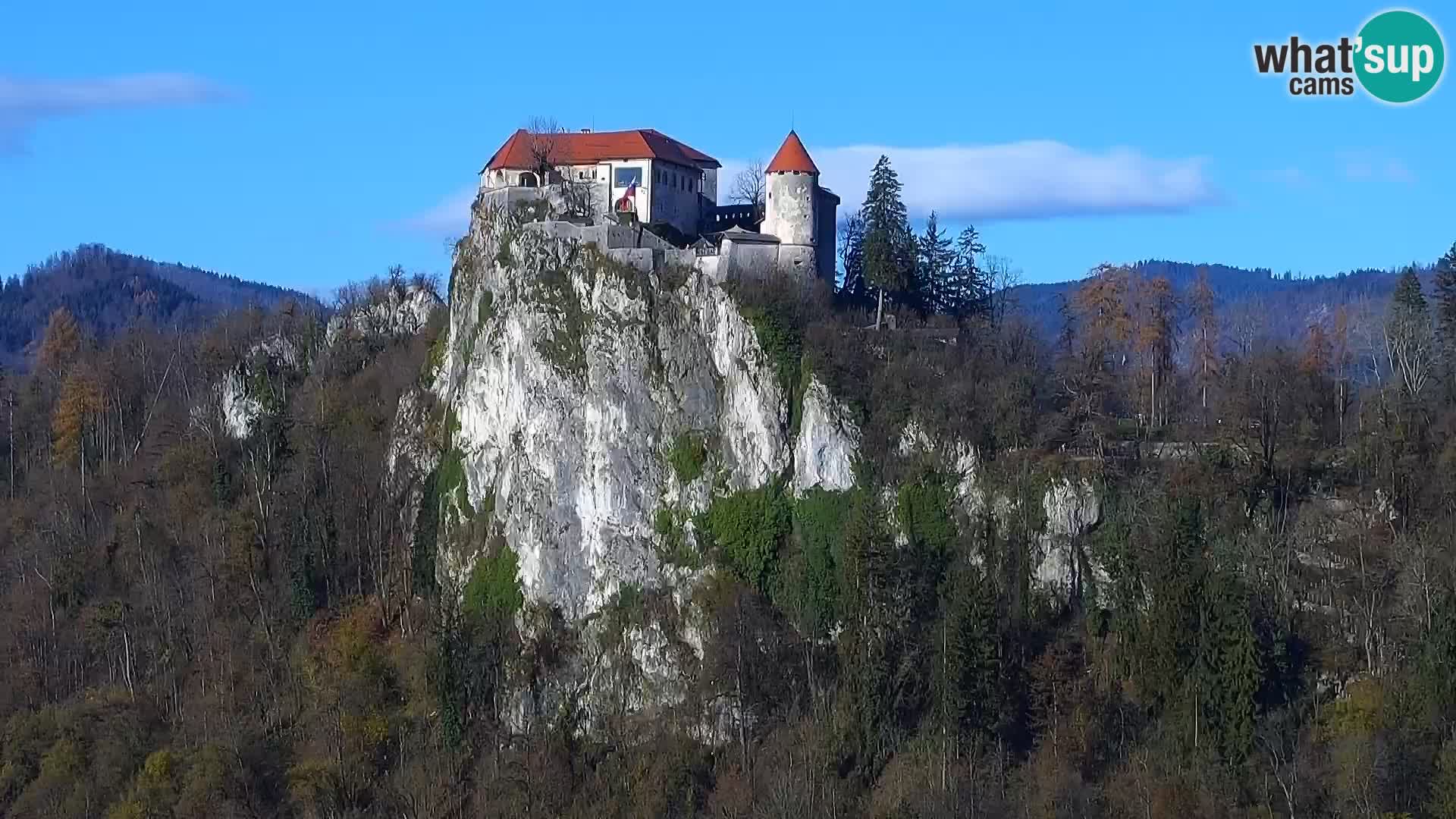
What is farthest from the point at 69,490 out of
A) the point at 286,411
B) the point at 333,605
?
the point at 333,605

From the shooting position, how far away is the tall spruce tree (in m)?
59.4

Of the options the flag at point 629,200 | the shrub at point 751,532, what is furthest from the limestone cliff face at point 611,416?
the flag at point 629,200

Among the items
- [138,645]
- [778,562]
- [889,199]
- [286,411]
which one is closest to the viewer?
[778,562]

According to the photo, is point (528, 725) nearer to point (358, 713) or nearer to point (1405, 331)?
point (358, 713)

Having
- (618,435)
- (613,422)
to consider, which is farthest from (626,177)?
(618,435)

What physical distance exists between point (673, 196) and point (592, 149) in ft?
9.57

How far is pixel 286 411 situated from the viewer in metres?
68.8

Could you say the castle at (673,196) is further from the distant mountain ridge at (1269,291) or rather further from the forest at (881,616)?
the distant mountain ridge at (1269,291)

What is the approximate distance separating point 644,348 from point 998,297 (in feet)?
53.2

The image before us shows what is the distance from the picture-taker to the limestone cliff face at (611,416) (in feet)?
187

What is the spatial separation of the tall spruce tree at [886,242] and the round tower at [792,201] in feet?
5.51

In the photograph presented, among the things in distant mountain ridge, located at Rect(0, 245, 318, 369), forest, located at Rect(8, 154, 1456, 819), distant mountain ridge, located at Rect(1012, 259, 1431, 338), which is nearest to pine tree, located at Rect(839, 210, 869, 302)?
forest, located at Rect(8, 154, 1456, 819)

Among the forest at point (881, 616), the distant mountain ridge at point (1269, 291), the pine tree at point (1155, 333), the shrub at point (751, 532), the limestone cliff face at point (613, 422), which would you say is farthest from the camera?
the distant mountain ridge at point (1269, 291)

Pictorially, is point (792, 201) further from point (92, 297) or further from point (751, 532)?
point (92, 297)
